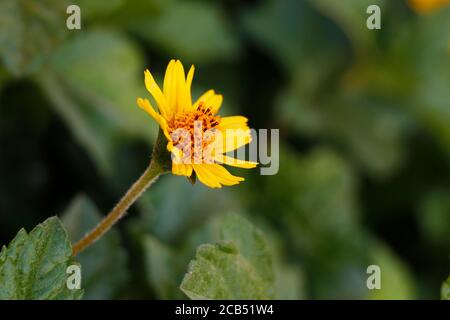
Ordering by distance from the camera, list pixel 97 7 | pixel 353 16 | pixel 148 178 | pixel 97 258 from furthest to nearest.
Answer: pixel 353 16
pixel 97 7
pixel 97 258
pixel 148 178

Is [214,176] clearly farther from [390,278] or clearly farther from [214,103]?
[390,278]

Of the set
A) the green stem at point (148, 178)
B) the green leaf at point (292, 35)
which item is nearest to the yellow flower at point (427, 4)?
the green leaf at point (292, 35)

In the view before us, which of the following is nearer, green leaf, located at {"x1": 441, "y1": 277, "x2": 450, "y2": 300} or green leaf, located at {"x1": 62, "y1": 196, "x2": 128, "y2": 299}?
green leaf, located at {"x1": 441, "y1": 277, "x2": 450, "y2": 300}

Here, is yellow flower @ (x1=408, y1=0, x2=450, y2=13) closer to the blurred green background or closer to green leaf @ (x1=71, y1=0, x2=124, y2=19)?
the blurred green background

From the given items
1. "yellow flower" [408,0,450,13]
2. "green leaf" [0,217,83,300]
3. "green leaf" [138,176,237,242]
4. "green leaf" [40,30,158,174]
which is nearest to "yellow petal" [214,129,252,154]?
"green leaf" [0,217,83,300]

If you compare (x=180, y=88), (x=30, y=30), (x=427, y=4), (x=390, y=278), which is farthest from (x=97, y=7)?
(x=427, y=4)
